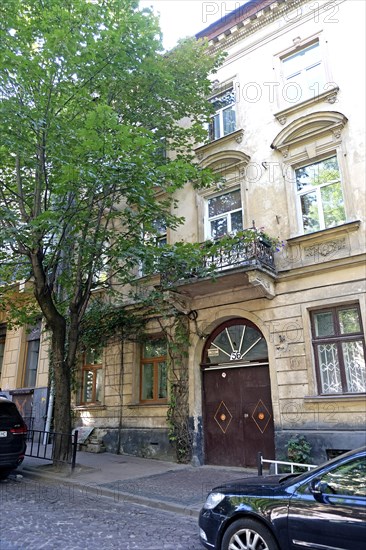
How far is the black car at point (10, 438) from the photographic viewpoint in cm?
892

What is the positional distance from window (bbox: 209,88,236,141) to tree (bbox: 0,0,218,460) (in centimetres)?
249

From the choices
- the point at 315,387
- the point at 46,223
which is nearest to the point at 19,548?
the point at 46,223

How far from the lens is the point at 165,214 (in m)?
10.8

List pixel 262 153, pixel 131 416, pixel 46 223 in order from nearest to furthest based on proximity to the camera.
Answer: pixel 46 223, pixel 262 153, pixel 131 416

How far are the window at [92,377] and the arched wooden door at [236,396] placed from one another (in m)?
4.32

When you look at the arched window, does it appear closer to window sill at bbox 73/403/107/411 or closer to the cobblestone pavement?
the cobblestone pavement

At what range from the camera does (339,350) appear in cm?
932

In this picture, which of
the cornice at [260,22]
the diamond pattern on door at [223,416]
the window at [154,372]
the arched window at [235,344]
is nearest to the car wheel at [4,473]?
the window at [154,372]

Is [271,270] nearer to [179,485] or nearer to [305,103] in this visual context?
[305,103]

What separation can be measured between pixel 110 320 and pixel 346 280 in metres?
7.47

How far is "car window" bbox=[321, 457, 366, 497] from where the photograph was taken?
3.77m

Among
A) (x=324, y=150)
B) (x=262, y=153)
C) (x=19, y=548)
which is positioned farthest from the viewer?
(x=262, y=153)

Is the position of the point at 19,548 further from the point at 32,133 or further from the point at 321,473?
the point at 32,133

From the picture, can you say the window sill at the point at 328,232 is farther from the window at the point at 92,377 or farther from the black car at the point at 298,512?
the window at the point at 92,377
